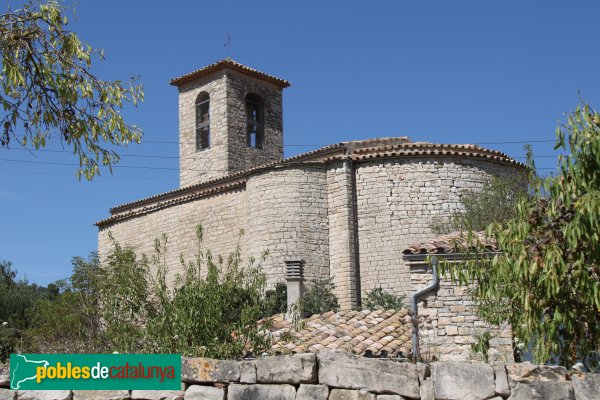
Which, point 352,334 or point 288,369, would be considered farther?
point 352,334

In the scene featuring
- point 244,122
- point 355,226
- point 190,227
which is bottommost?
point 355,226

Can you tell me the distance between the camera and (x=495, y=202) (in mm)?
19047

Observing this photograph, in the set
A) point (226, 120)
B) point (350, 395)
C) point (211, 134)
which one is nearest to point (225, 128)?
point (226, 120)

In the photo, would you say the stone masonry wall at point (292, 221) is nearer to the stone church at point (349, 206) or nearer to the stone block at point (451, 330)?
the stone church at point (349, 206)

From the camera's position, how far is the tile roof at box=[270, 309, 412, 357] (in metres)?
10.9

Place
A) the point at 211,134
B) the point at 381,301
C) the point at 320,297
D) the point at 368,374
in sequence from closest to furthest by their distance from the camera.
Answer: the point at 368,374
the point at 381,301
the point at 320,297
the point at 211,134

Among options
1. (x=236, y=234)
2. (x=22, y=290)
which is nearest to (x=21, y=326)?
(x=22, y=290)

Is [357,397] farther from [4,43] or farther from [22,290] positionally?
[22,290]

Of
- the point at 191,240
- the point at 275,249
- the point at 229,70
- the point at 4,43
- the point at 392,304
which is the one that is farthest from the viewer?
the point at 229,70

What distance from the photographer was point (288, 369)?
466 centimetres

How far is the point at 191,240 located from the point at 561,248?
18.7 m

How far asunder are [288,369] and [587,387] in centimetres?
174

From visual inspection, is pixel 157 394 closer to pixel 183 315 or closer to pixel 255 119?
pixel 183 315

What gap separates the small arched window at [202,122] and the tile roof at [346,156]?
12.3 ft
